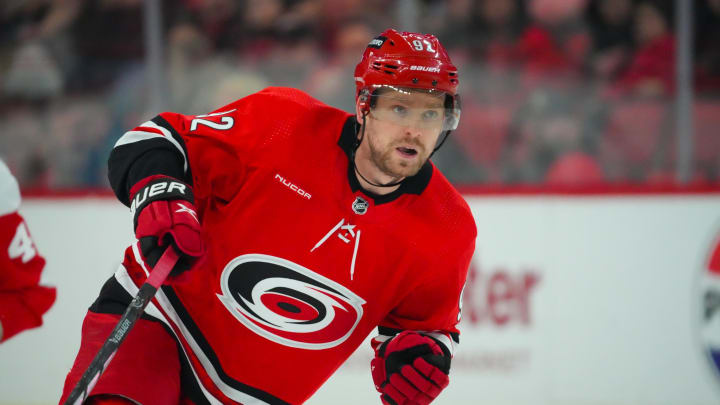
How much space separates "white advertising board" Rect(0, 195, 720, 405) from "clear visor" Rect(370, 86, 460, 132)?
→ 2.32 metres

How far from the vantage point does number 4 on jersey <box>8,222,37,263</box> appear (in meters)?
2.57

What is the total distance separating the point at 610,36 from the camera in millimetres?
4762

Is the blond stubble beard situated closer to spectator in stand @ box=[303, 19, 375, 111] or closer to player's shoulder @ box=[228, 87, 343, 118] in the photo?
player's shoulder @ box=[228, 87, 343, 118]

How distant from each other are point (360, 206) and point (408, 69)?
1.18ft

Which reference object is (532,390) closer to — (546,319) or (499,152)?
(546,319)

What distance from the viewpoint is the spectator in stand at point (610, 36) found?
4.75m

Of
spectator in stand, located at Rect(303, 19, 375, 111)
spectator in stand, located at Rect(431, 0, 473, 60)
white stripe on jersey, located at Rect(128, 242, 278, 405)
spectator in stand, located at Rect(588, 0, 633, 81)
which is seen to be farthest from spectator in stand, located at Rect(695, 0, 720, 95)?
white stripe on jersey, located at Rect(128, 242, 278, 405)

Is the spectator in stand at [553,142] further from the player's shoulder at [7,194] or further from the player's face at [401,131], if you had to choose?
the player's shoulder at [7,194]

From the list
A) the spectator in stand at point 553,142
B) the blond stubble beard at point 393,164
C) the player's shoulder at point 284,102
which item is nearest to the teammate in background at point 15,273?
the player's shoulder at point 284,102

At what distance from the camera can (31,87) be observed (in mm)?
4859

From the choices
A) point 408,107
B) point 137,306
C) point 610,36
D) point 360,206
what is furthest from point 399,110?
point 610,36

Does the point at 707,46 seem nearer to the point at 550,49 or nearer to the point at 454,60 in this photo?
the point at 550,49

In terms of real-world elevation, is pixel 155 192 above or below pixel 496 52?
above

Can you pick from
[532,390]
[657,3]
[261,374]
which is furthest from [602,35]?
[261,374]
